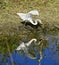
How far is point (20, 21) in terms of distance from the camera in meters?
7.62

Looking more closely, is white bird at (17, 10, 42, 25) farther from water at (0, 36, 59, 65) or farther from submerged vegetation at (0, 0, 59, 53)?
water at (0, 36, 59, 65)

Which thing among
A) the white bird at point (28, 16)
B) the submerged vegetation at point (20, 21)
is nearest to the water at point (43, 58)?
the submerged vegetation at point (20, 21)

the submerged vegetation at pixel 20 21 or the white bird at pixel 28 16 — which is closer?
the submerged vegetation at pixel 20 21

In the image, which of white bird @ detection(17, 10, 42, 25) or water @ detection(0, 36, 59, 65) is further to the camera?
white bird @ detection(17, 10, 42, 25)

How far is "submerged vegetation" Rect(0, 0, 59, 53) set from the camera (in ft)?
22.6

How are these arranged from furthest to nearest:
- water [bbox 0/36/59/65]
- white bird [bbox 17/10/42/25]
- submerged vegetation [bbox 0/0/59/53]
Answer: white bird [bbox 17/10/42/25], submerged vegetation [bbox 0/0/59/53], water [bbox 0/36/59/65]

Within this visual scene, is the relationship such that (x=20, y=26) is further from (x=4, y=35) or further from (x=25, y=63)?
(x=25, y=63)

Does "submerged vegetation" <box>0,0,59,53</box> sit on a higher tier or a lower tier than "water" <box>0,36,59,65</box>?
lower

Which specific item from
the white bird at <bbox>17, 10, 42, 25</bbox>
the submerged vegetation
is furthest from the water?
the white bird at <bbox>17, 10, 42, 25</bbox>

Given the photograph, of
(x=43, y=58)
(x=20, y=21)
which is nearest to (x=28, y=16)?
(x=20, y=21)

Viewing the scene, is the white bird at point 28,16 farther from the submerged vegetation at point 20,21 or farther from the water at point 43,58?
the water at point 43,58

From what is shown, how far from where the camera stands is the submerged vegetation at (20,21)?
689 cm

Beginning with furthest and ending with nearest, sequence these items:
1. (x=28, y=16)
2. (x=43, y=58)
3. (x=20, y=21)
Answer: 1. (x=20, y=21)
2. (x=28, y=16)
3. (x=43, y=58)

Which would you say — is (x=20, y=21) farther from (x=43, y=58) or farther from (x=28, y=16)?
(x=43, y=58)
